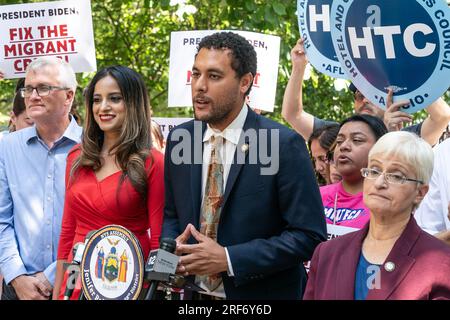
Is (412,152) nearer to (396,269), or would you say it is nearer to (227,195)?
(396,269)

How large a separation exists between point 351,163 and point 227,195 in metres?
1.20

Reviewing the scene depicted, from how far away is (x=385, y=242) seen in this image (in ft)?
13.5

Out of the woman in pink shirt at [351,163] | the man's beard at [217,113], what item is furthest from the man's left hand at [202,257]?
the woman in pink shirt at [351,163]

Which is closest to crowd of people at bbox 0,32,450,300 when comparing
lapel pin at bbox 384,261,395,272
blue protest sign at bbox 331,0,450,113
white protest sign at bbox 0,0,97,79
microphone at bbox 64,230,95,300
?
lapel pin at bbox 384,261,395,272

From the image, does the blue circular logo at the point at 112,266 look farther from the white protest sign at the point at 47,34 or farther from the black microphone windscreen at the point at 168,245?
the white protest sign at the point at 47,34

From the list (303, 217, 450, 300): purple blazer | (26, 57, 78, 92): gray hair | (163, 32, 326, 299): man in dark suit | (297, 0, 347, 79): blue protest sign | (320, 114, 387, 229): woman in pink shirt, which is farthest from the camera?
(297, 0, 347, 79): blue protest sign

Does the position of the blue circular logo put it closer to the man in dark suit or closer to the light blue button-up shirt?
the man in dark suit

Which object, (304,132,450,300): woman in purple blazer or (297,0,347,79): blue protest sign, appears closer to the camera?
(304,132,450,300): woman in purple blazer

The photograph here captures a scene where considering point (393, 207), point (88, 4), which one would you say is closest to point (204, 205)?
point (393, 207)

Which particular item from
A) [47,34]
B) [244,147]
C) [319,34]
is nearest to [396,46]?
[319,34]

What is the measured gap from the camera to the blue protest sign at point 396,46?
529cm

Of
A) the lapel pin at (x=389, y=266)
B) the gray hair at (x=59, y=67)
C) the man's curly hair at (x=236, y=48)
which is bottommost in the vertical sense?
the lapel pin at (x=389, y=266)

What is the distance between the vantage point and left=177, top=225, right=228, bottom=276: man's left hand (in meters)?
4.41

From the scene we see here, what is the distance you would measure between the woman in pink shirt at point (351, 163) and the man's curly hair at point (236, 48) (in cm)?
103
